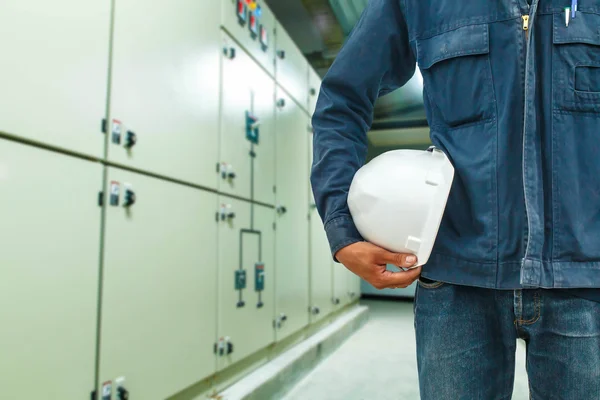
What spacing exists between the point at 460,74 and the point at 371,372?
3.10 metres

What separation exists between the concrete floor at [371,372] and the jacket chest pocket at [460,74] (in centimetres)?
198

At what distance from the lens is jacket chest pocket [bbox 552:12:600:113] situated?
0.71m

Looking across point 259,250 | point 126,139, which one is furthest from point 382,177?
point 259,250

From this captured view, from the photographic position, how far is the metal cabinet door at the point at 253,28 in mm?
2812

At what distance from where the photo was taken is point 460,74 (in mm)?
799

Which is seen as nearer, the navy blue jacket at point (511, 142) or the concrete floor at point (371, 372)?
→ the navy blue jacket at point (511, 142)

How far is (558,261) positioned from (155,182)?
1.74 meters

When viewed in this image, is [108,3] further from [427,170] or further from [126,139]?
[427,170]

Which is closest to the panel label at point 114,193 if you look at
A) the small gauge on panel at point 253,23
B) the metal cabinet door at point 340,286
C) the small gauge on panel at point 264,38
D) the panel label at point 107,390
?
the panel label at point 107,390

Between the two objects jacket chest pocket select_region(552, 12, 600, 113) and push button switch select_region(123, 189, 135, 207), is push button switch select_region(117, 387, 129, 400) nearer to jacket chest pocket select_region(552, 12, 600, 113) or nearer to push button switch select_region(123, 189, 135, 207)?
push button switch select_region(123, 189, 135, 207)

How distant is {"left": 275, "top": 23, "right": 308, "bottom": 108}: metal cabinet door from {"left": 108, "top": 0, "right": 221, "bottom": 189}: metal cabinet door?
1104mm

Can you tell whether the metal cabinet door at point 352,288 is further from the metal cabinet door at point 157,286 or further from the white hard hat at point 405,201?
the white hard hat at point 405,201

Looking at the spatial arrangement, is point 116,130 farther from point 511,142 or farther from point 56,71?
point 511,142

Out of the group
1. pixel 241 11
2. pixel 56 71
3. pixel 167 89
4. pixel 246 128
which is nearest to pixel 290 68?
pixel 241 11
